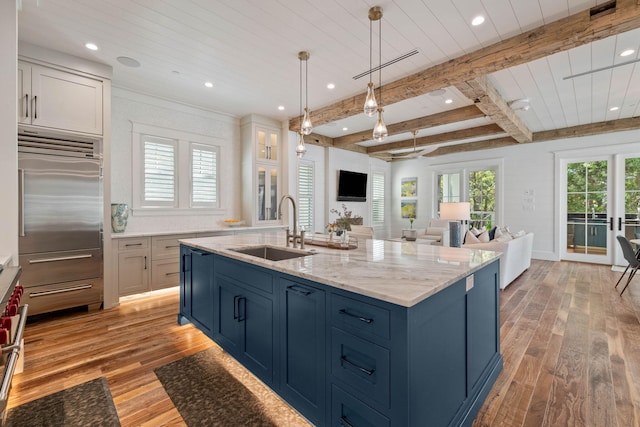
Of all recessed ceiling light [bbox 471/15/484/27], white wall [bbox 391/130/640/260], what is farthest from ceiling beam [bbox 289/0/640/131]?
white wall [bbox 391/130/640/260]

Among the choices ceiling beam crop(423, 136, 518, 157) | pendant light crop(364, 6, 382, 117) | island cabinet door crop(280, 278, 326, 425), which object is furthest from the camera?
ceiling beam crop(423, 136, 518, 157)

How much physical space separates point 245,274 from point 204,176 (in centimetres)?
341

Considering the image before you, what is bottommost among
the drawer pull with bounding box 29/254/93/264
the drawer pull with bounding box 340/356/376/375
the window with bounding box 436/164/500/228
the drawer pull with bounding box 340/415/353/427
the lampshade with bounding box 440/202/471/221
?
the drawer pull with bounding box 340/415/353/427

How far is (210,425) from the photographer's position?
168 centimetres

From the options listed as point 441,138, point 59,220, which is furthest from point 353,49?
point 441,138

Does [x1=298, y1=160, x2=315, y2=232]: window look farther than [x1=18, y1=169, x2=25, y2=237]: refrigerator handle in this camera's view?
Yes

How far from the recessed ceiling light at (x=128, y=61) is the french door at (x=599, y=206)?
817 cm

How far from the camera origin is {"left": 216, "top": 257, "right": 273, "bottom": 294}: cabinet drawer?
1.81 meters

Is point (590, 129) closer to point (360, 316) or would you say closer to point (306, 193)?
point (306, 193)

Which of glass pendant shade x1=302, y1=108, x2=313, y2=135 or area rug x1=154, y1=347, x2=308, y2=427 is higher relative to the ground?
glass pendant shade x1=302, y1=108, x2=313, y2=135

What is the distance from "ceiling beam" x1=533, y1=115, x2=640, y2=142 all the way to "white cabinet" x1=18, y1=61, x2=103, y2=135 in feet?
26.6

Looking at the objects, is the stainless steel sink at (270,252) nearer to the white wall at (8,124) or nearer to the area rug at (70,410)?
the area rug at (70,410)

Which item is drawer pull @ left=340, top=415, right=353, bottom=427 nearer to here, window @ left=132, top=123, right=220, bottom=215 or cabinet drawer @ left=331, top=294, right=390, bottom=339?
cabinet drawer @ left=331, top=294, right=390, bottom=339

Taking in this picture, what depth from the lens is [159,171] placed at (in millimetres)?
4445
